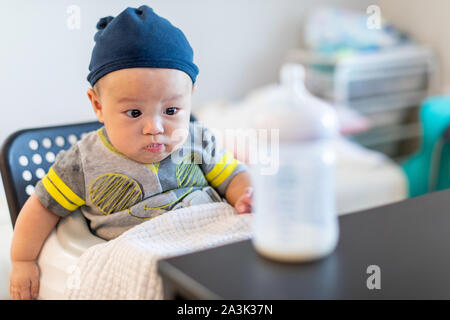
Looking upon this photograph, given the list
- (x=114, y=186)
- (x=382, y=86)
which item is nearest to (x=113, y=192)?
(x=114, y=186)

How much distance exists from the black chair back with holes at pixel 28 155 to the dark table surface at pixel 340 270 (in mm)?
397

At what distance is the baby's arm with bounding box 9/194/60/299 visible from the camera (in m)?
0.73

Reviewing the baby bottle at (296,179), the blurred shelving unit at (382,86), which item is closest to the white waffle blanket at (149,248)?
the baby bottle at (296,179)

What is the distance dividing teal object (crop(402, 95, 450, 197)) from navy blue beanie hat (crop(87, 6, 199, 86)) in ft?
4.95

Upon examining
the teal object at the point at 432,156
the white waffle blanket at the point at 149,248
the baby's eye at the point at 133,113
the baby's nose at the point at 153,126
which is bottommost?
the teal object at the point at 432,156

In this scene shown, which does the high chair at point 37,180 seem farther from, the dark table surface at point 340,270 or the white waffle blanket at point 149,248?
the dark table surface at point 340,270

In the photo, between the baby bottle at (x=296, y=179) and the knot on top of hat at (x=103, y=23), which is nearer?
the baby bottle at (x=296, y=179)

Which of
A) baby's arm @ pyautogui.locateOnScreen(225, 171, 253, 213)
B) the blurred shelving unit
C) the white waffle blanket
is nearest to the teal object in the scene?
the blurred shelving unit

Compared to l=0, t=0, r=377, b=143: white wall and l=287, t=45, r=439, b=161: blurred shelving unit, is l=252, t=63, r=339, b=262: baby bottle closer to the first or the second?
l=0, t=0, r=377, b=143: white wall

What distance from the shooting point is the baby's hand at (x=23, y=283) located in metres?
0.73

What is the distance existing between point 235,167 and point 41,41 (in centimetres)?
30

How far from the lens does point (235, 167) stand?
2.74 ft

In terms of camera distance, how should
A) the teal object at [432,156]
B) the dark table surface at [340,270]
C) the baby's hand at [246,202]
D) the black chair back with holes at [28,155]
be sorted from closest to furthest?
the dark table surface at [340,270], the baby's hand at [246,202], the black chair back with holes at [28,155], the teal object at [432,156]
